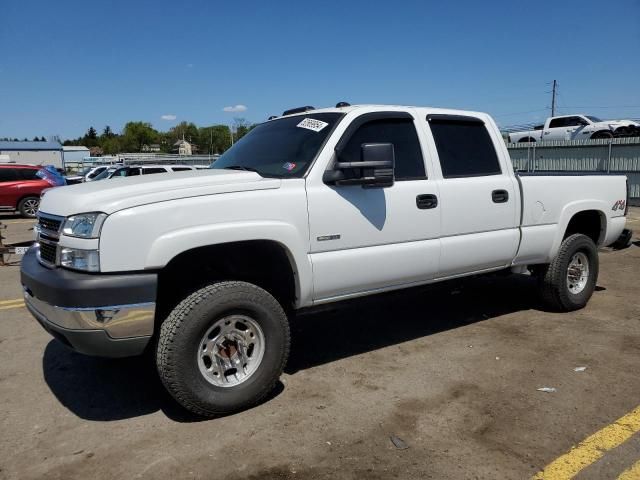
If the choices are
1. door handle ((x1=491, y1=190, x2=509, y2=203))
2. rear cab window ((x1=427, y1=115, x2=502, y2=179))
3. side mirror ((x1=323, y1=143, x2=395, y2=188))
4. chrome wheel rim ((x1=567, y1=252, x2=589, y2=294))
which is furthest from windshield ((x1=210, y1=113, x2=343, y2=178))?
chrome wheel rim ((x1=567, y1=252, x2=589, y2=294))

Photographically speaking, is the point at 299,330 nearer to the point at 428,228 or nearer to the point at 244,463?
the point at 428,228

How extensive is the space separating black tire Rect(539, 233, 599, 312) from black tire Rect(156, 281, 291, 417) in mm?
3147

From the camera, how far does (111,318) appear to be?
3.01 metres

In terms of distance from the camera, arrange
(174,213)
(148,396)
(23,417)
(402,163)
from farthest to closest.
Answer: (402,163) < (148,396) < (23,417) < (174,213)

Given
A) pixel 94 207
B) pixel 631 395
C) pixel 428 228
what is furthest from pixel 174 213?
pixel 631 395

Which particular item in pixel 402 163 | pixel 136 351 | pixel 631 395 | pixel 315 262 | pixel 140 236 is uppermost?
pixel 402 163

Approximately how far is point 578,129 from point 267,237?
21867 millimetres

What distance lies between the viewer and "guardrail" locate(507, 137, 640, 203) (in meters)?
17.6

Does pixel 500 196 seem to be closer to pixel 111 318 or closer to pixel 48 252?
pixel 111 318

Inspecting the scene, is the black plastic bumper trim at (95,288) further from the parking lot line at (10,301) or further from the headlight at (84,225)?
the parking lot line at (10,301)

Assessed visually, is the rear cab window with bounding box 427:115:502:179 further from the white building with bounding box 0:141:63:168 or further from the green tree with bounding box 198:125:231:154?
the green tree with bounding box 198:125:231:154

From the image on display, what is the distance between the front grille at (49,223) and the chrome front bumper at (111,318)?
19.0 inches

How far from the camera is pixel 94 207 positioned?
120 inches

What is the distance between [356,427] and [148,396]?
5.01 feet
